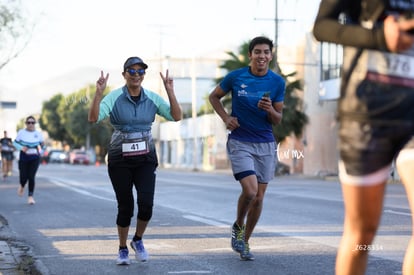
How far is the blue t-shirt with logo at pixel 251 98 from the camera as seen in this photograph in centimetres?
843

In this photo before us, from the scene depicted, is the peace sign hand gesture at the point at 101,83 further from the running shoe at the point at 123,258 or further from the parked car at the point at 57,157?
the parked car at the point at 57,157

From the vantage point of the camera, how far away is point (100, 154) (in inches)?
4491

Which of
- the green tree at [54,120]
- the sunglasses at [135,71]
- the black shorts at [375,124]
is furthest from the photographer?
the green tree at [54,120]

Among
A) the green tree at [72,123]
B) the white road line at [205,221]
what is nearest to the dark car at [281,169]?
the white road line at [205,221]

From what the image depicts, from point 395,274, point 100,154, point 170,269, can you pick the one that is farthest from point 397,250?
point 100,154

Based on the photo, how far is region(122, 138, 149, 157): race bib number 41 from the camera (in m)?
8.31

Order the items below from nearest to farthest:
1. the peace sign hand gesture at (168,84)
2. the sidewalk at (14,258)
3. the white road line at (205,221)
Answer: the sidewalk at (14,258), the peace sign hand gesture at (168,84), the white road line at (205,221)

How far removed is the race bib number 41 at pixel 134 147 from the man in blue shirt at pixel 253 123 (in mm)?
771

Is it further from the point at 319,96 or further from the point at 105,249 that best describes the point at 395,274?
the point at 319,96

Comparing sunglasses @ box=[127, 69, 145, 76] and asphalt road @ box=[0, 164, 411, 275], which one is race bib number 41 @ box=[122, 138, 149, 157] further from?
asphalt road @ box=[0, 164, 411, 275]

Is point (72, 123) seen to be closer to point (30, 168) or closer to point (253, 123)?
point (30, 168)

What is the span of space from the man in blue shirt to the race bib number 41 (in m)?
0.77

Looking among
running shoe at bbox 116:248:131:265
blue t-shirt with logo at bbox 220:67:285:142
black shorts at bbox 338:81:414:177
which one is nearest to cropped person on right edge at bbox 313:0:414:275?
black shorts at bbox 338:81:414:177

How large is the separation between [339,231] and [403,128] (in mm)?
8265
